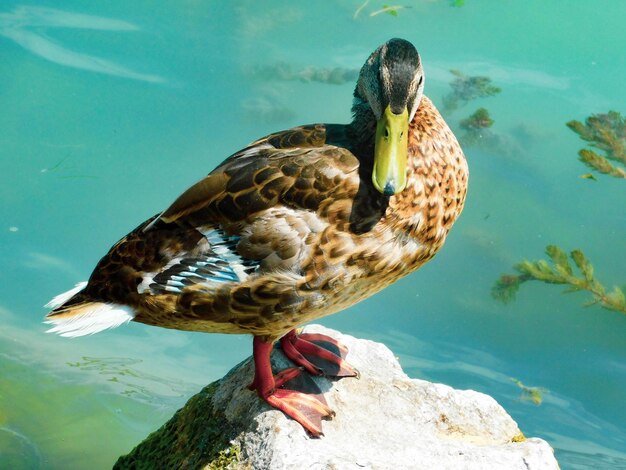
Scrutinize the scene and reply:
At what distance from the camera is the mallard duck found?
6.18ft

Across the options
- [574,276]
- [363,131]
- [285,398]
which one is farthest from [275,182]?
[574,276]

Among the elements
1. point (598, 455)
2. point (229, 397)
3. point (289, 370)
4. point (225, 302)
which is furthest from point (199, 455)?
point (598, 455)

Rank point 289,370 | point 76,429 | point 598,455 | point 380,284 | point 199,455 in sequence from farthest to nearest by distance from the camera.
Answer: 1. point 598,455
2. point 76,429
3. point 289,370
4. point 199,455
5. point 380,284

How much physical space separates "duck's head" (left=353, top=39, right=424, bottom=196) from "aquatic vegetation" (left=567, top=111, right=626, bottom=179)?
2.53m

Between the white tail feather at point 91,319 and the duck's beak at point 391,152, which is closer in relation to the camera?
the duck's beak at point 391,152

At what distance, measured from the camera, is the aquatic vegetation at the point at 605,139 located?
415 cm

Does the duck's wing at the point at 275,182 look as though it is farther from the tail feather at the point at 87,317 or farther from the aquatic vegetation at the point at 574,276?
the aquatic vegetation at the point at 574,276

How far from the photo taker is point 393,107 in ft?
→ 6.25

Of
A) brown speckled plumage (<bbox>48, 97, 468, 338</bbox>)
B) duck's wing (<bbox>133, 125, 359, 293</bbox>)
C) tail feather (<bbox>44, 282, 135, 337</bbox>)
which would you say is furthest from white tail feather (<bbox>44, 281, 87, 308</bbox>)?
duck's wing (<bbox>133, 125, 359, 293</bbox>)

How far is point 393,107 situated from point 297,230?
40 centimetres

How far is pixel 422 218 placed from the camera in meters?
1.96

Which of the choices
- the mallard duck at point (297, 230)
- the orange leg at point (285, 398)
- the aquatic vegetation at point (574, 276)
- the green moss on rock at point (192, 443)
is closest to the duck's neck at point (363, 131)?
the mallard duck at point (297, 230)

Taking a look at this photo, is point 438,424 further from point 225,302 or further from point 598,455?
point 598,455

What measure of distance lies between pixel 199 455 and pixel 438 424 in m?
0.73
